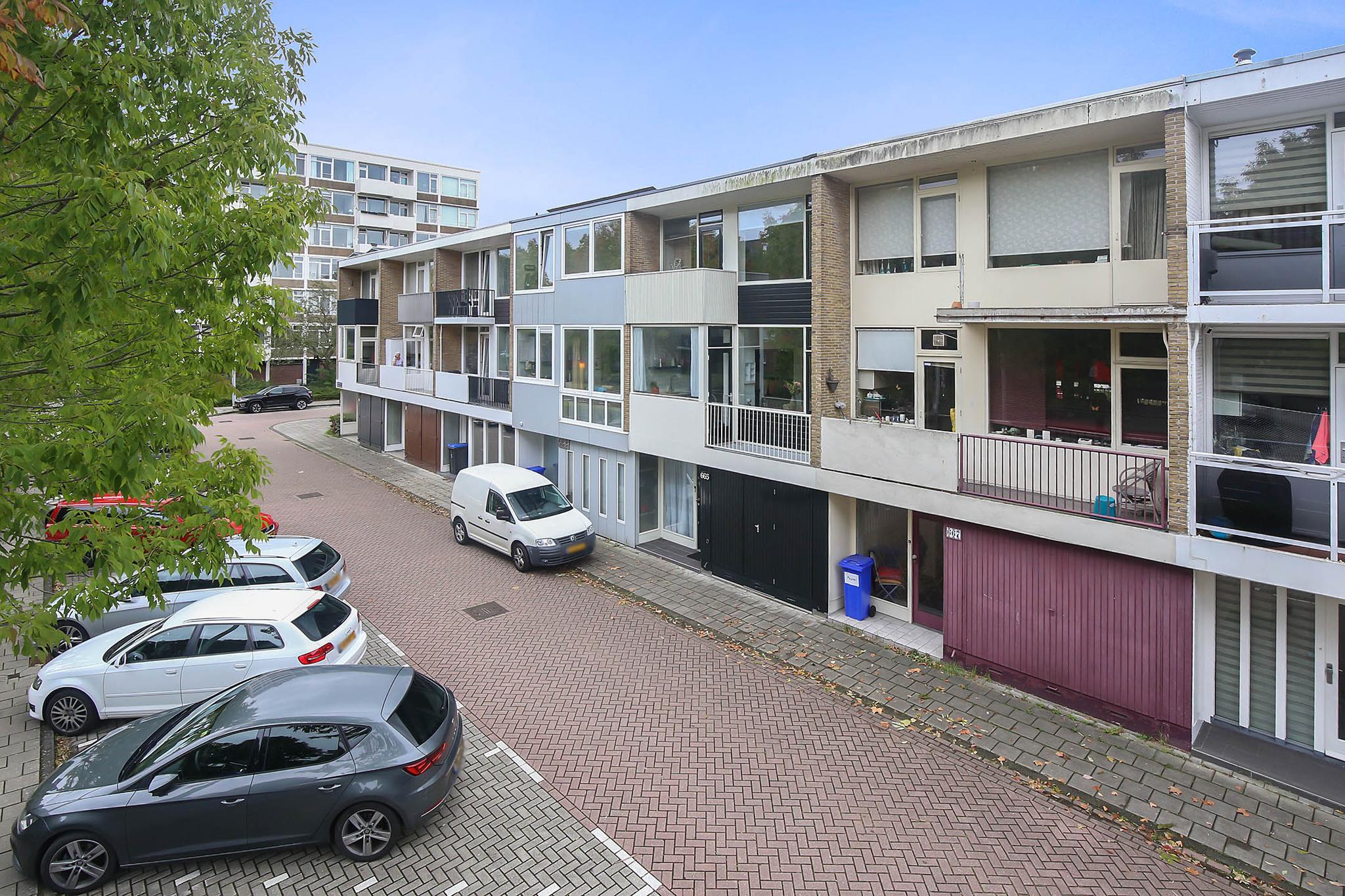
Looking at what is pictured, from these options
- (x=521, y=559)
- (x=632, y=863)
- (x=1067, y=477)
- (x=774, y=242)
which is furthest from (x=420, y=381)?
(x=632, y=863)

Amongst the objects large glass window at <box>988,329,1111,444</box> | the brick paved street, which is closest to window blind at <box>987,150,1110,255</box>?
large glass window at <box>988,329,1111,444</box>

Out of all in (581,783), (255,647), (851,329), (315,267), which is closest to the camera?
(581,783)

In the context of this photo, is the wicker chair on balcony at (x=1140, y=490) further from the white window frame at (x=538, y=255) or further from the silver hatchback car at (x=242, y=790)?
the white window frame at (x=538, y=255)

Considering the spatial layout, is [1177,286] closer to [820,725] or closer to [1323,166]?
[1323,166]

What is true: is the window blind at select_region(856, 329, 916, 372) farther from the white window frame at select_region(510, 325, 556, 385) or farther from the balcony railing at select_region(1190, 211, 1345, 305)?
the white window frame at select_region(510, 325, 556, 385)

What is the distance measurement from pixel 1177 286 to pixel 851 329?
5545 millimetres

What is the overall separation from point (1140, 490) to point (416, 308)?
80.7 ft

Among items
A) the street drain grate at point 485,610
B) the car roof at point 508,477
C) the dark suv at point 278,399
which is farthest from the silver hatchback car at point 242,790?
the dark suv at point 278,399

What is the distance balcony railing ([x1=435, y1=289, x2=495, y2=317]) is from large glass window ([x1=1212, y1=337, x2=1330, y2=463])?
1954 cm

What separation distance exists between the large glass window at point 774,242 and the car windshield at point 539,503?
666 centimetres

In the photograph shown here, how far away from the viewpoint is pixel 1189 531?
9078 millimetres

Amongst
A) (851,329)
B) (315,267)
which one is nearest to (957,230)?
(851,329)

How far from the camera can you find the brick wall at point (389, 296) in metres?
31.2

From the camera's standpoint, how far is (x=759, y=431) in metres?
15.1
